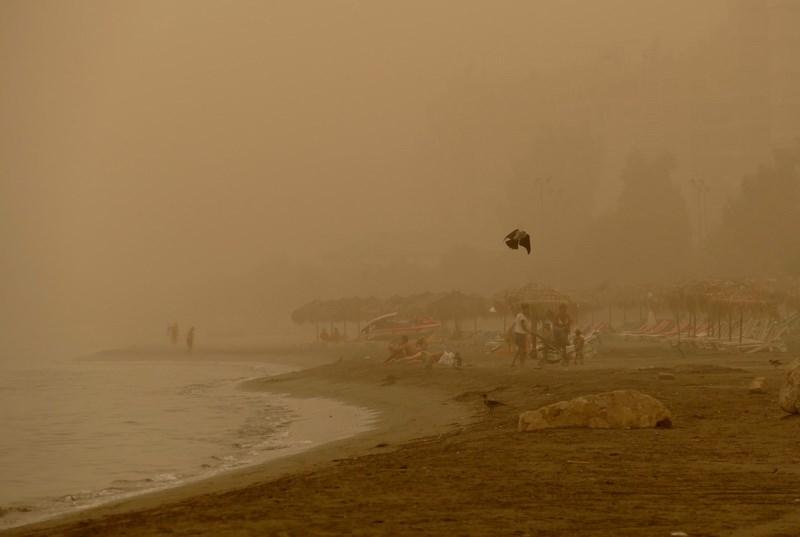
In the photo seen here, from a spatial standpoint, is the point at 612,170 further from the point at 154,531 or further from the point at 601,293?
the point at 154,531

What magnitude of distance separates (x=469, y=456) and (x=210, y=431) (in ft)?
30.8

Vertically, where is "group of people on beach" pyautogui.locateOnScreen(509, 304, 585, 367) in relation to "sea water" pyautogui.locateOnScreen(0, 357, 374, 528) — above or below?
above

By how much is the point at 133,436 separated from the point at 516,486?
1146 centimetres

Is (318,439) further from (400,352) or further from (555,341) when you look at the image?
(400,352)

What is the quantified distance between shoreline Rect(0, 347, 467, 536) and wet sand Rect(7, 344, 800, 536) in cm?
7

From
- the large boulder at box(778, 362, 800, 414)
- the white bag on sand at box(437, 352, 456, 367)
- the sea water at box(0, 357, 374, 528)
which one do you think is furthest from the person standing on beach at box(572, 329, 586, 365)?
the large boulder at box(778, 362, 800, 414)

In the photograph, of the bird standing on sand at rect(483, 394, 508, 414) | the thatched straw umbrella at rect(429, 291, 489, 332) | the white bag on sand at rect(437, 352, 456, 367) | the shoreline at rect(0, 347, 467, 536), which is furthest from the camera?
the thatched straw umbrella at rect(429, 291, 489, 332)

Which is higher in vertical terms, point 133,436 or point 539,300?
point 539,300

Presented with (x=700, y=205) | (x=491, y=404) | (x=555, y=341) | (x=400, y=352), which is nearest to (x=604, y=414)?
(x=491, y=404)

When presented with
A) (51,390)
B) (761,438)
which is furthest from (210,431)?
(51,390)

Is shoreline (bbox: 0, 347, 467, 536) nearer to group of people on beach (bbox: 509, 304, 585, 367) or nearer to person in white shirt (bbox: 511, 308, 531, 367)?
person in white shirt (bbox: 511, 308, 531, 367)

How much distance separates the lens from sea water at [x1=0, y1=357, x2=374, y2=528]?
12367 mm

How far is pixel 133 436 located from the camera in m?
18.3

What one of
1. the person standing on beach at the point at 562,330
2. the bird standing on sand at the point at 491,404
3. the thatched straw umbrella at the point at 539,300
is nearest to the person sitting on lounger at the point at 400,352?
the thatched straw umbrella at the point at 539,300
